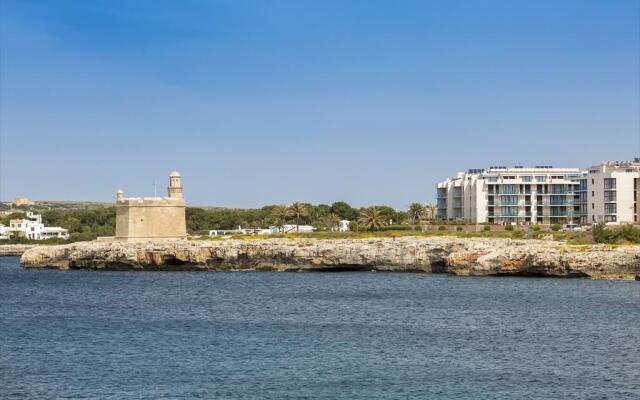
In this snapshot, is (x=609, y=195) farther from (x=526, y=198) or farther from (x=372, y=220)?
(x=372, y=220)

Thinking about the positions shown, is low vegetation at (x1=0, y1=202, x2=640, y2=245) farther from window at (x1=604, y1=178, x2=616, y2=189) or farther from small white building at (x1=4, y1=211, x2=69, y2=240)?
window at (x1=604, y1=178, x2=616, y2=189)

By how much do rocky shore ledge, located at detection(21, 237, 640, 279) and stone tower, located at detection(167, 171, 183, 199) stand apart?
10.3m

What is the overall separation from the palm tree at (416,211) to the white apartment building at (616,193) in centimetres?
2233

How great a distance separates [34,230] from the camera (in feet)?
543

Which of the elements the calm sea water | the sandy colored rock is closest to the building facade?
the calm sea water

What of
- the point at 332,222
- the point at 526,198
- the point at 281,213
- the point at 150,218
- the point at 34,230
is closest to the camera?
the point at 150,218

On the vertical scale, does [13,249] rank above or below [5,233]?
below

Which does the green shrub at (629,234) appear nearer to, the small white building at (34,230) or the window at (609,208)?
the window at (609,208)

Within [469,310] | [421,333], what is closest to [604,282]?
[469,310]

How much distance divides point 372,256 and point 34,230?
101015 mm

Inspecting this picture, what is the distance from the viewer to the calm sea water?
30250 millimetres

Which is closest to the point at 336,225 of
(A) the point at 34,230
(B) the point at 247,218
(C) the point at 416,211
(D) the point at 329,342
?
(C) the point at 416,211

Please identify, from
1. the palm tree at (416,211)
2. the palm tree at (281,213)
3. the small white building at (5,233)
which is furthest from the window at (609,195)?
the small white building at (5,233)

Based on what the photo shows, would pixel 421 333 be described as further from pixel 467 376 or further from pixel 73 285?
pixel 73 285
